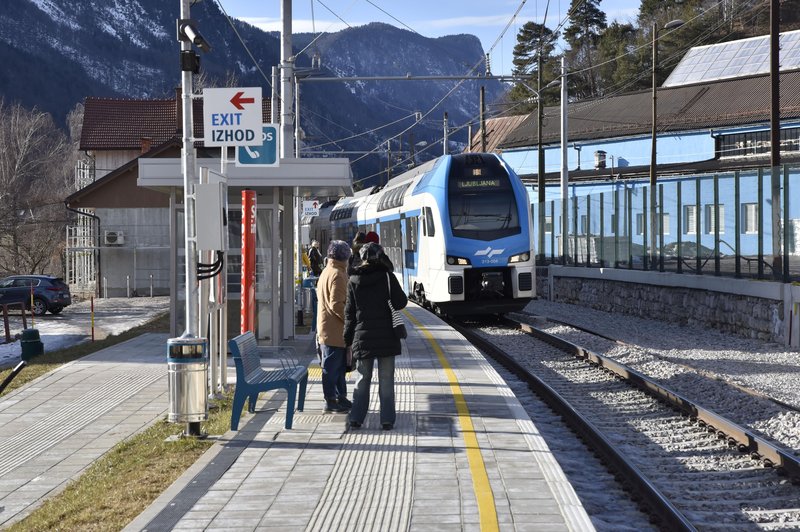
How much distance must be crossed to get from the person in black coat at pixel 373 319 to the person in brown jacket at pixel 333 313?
54cm

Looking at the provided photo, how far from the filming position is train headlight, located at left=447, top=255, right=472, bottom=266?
22047mm

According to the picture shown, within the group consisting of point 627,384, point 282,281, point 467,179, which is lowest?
point 627,384

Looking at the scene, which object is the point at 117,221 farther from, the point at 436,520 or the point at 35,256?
the point at 436,520

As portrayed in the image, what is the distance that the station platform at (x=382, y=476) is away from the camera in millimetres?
6535

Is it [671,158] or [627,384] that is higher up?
[671,158]

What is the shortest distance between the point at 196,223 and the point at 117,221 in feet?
119

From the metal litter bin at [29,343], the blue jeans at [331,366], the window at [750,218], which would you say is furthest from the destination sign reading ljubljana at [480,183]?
the blue jeans at [331,366]

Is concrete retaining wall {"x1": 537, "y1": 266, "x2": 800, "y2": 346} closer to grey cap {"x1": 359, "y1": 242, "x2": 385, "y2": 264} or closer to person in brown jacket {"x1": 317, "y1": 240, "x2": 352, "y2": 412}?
person in brown jacket {"x1": 317, "y1": 240, "x2": 352, "y2": 412}

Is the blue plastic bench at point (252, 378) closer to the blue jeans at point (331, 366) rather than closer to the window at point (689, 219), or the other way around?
the blue jeans at point (331, 366)

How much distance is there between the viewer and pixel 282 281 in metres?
17.4

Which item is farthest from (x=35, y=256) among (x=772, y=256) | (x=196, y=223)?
(x=196, y=223)

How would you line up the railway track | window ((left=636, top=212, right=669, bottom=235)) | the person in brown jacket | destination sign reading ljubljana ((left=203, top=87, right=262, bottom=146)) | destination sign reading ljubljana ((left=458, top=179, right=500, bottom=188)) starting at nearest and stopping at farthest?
the railway track, the person in brown jacket, destination sign reading ljubljana ((left=203, top=87, right=262, bottom=146)), destination sign reading ljubljana ((left=458, top=179, right=500, bottom=188)), window ((left=636, top=212, right=669, bottom=235))

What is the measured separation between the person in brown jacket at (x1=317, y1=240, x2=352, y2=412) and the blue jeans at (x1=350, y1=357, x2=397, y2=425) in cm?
64

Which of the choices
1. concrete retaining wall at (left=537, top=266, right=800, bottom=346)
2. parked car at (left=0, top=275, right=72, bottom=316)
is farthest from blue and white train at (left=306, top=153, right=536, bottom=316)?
parked car at (left=0, top=275, right=72, bottom=316)
